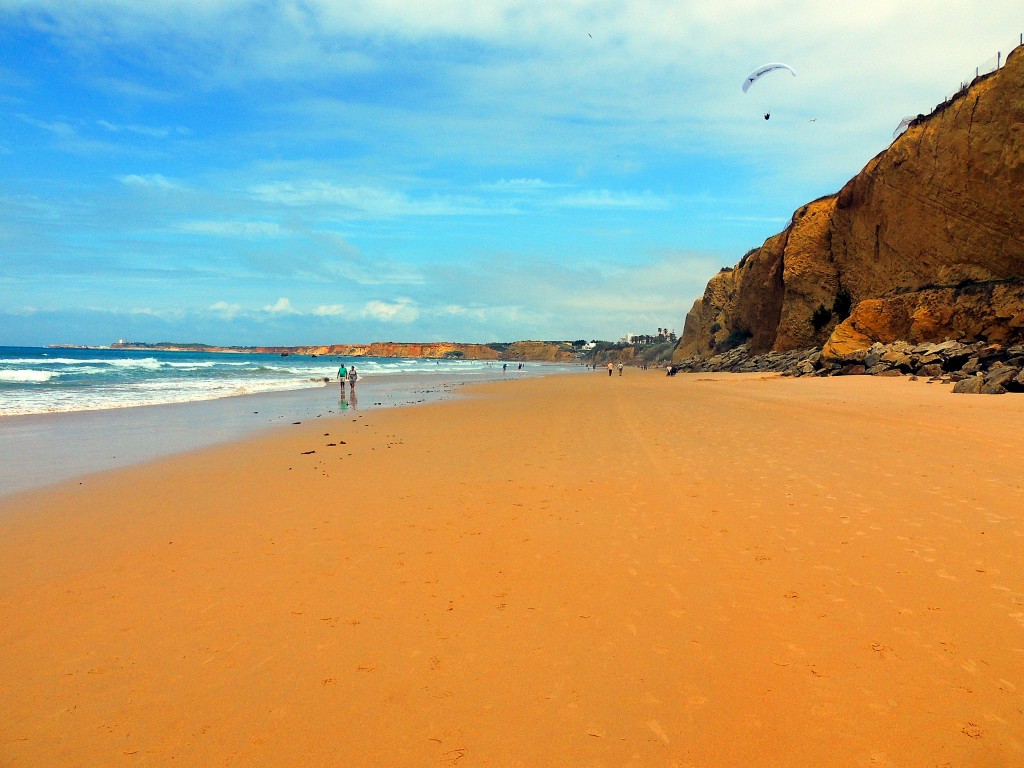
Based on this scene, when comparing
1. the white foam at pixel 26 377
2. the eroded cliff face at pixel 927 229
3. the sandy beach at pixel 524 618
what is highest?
the eroded cliff face at pixel 927 229

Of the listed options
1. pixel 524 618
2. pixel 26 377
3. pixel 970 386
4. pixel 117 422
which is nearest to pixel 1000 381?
pixel 970 386

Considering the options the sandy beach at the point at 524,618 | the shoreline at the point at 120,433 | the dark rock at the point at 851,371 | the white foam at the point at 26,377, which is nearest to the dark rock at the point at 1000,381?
the dark rock at the point at 851,371

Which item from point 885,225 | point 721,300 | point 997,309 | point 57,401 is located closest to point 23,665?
point 57,401

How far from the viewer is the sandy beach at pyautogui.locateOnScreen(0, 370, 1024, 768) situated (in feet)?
9.58

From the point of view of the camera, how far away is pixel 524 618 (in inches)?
166

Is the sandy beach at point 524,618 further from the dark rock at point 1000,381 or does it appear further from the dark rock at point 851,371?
the dark rock at point 851,371

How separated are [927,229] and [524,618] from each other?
35604 millimetres

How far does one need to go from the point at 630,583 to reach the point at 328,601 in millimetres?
2388

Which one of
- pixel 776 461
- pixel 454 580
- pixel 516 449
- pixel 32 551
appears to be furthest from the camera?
pixel 516 449

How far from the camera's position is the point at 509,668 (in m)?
3.54

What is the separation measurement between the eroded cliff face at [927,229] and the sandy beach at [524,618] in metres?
25.0

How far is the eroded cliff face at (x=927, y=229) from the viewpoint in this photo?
2670 centimetres

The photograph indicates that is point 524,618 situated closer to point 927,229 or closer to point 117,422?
point 117,422

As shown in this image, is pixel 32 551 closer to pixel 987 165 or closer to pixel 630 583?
pixel 630 583
